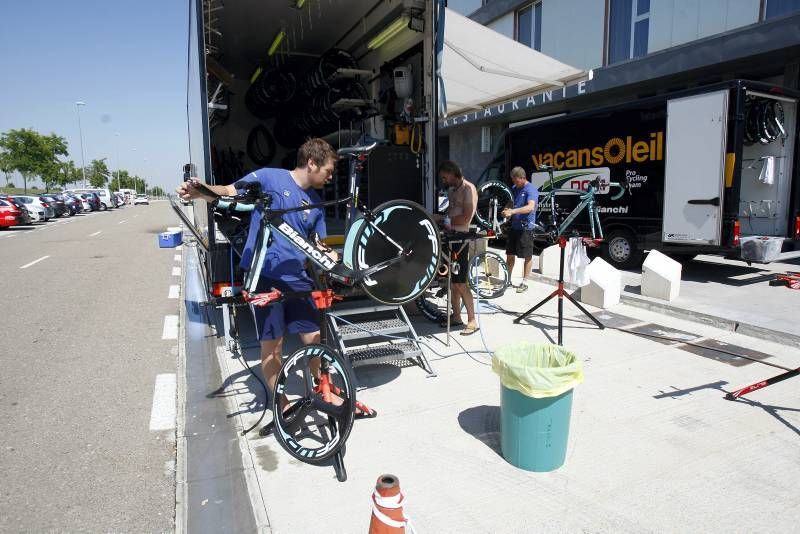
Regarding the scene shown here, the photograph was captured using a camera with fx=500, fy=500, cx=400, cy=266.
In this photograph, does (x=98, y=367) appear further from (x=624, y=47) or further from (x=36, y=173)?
(x=36, y=173)

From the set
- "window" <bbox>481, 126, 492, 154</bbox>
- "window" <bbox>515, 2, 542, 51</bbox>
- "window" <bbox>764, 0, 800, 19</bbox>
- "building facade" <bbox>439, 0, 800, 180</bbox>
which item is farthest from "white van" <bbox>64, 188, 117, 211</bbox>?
"window" <bbox>764, 0, 800, 19</bbox>

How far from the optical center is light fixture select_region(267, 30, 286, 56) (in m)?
7.75

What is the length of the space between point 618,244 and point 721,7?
598cm

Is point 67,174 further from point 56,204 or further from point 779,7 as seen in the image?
point 779,7

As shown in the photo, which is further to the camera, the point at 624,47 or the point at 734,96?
the point at 624,47

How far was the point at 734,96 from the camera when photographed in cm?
703

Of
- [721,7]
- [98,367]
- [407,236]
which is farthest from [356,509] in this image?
[721,7]

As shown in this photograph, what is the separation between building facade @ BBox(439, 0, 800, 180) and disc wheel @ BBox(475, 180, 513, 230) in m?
1.58

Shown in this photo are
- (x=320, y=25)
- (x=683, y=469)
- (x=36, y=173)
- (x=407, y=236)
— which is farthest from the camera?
(x=36, y=173)

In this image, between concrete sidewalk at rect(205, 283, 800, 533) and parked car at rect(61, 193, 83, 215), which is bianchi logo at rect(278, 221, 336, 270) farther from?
parked car at rect(61, 193, 83, 215)

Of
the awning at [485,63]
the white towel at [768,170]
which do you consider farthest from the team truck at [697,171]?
the awning at [485,63]

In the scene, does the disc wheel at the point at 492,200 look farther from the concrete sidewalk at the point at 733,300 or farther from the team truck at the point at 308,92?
the team truck at the point at 308,92

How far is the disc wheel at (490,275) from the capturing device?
281 inches

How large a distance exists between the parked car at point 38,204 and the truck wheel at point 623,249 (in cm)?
2625
